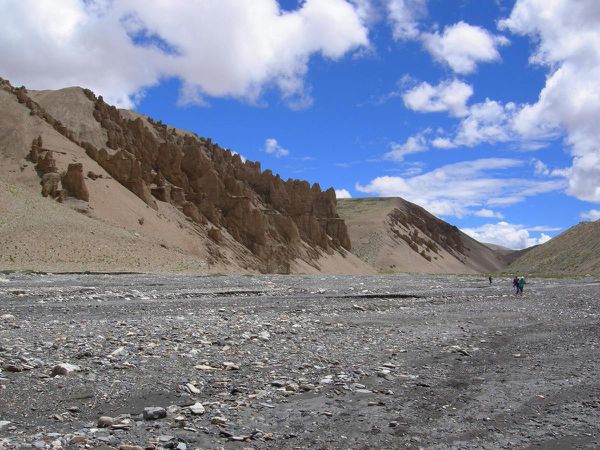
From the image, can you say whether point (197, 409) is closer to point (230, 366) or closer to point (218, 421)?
point (218, 421)

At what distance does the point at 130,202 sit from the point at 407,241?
343 feet

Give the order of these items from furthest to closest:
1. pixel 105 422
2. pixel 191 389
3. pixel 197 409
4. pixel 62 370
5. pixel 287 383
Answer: pixel 287 383, pixel 62 370, pixel 191 389, pixel 197 409, pixel 105 422

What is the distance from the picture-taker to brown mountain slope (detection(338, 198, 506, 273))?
5694 inches

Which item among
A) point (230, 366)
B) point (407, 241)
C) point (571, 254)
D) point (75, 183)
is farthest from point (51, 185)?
point (407, 241)

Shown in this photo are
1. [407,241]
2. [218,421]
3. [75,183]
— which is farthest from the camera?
[407,241]


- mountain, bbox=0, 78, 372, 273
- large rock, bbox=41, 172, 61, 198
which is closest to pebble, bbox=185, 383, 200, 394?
mountain, bbox=0, 78, 372, 273

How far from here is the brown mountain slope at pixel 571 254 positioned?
94775 mm

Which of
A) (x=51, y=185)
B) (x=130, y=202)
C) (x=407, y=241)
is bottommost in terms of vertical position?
(x=130, y=202)

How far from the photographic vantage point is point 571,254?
107688mm

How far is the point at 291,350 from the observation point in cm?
1171

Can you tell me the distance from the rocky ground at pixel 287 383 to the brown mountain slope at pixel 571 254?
80022mm

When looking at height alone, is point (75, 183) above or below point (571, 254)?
above

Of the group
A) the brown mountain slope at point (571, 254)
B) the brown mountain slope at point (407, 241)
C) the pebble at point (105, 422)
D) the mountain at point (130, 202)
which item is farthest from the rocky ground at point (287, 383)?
the brown mountain slope at point (407, 241)

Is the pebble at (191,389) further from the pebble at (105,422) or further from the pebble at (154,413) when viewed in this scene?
the pebble at (105,422)
